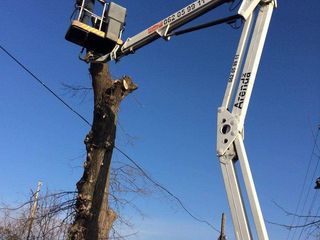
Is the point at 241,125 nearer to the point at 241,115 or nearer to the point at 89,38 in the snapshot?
the point at 241,115

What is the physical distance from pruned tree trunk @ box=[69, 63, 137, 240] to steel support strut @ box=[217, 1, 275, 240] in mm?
2951

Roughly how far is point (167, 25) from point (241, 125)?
8.96ft

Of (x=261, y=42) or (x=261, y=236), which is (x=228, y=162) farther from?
(x=261, y=42)

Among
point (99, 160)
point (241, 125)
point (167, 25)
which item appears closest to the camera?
point (241, 125)

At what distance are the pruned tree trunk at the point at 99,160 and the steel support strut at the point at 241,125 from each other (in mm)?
2951

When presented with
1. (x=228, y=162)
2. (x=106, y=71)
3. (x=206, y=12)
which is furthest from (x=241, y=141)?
(x=106, y=71)

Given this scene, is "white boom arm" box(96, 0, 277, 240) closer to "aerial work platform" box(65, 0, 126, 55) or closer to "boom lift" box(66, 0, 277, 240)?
"boom lift" box(66, 0, 277, 240)

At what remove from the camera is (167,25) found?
26.0ft

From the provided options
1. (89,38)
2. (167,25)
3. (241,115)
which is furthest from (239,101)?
(89,38)

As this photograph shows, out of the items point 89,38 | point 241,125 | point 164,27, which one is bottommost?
point 241,125

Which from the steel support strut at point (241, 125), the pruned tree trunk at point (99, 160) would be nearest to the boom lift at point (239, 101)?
the steel support strut at point (241, 125)

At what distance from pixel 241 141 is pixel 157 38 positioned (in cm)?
300

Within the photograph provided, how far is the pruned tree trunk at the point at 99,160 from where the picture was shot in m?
8.09

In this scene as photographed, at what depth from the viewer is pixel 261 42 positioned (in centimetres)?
630
